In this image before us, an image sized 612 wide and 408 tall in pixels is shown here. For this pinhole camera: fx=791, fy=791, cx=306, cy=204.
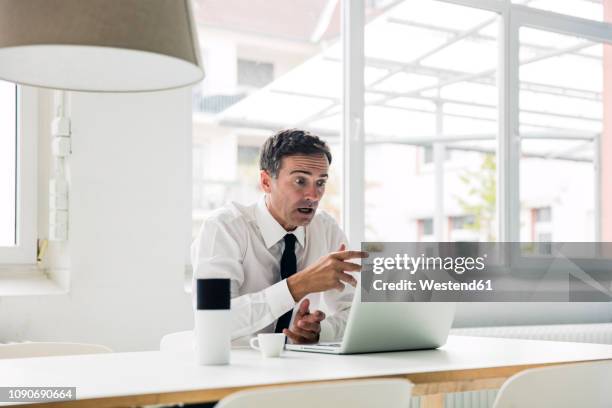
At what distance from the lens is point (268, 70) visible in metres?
5.75

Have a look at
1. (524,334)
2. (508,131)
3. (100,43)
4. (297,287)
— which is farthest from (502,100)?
(100,43)

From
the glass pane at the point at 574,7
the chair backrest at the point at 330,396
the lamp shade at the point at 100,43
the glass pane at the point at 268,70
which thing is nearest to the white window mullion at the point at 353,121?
the glass pane at the point at 268,70

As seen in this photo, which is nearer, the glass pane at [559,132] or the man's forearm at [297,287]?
the man's forearm at [297,287]

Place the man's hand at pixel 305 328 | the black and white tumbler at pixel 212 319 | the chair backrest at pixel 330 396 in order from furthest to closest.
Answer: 1. the man's hand at pixel 305 328
2. the black and white tumbler at pixel 212 319
3. the chair backrest at pixel 330 396

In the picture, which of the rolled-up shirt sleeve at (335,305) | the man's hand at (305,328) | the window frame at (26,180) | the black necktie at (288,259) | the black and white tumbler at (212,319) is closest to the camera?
the black and white tumbler at (212,319)

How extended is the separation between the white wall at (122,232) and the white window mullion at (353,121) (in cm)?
84

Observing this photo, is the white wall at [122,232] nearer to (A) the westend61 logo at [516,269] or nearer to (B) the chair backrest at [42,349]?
(B) the chair backrest at [42,349]

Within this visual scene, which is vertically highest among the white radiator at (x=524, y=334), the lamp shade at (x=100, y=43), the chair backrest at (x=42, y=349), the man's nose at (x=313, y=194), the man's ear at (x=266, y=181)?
the lamp shade at (x=100, y=43)

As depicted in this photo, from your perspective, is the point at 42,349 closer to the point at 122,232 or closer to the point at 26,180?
the point at 122,232

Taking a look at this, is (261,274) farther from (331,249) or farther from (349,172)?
(349,172)

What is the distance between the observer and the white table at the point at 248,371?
1.41 meters

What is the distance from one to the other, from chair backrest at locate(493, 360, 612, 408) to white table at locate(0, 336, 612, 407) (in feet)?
0.57

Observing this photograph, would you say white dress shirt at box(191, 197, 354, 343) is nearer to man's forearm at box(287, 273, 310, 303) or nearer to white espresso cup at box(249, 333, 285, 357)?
man's forearm at box(287, 273, 310, 303)

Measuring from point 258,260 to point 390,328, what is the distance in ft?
2.36
